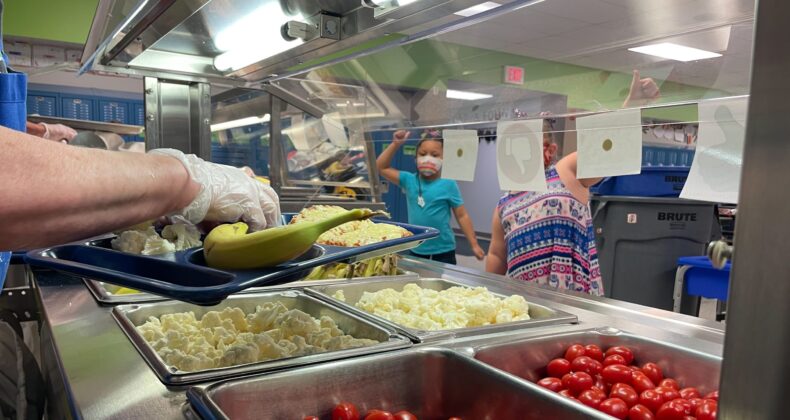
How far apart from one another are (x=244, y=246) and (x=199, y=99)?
1951mm

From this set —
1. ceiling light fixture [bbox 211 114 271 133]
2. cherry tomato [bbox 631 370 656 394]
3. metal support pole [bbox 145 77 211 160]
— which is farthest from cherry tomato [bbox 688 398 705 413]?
ceiling light fixture [bbox 211 114 271 133]

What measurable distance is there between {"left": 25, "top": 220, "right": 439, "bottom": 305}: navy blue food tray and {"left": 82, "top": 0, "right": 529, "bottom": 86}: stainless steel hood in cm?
65

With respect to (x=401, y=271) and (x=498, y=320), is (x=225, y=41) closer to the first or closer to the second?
(x=401, y=271)

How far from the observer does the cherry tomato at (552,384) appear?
1.31m

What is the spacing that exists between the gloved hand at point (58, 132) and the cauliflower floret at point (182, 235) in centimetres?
274

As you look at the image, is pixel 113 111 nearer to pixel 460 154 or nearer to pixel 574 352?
pixel 460 154

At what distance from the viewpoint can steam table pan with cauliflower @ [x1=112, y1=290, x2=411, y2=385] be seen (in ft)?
3.92

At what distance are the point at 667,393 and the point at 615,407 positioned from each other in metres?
0.17

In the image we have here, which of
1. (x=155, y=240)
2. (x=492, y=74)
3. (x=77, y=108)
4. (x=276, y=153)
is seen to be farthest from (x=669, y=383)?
(x=77, y=108)

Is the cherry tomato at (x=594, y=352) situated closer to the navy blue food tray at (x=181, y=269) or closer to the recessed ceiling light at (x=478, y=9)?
the navy blue food tray at (x=181, y=269)

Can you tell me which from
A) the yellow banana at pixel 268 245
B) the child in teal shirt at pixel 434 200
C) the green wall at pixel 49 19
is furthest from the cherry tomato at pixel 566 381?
the green wall at pixel 49 19

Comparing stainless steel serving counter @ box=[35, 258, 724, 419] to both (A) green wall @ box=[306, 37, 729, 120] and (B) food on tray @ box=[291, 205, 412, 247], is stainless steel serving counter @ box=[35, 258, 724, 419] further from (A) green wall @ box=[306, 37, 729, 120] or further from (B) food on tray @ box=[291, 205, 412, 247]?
(A) green wall @ box=[306, 37, 729, 120]

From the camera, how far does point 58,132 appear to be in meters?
3.63

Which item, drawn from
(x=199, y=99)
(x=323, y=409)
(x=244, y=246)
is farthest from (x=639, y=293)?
(x=244, y=246)
